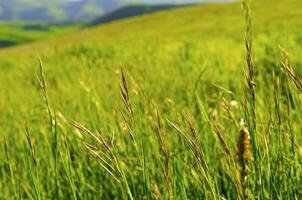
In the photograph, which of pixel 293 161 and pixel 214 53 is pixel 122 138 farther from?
pixel 214 53

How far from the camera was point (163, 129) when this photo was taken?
2939mm

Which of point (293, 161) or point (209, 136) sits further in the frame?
point (209, 136)

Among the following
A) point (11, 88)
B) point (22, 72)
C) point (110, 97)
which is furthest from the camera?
point (22, 72)

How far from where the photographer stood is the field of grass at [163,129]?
1.49 meters

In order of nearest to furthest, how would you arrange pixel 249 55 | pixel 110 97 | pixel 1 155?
pixel 249 55
pixel 1 155
pixel 110 97

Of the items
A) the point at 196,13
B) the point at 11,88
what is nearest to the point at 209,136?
the point at 11,88

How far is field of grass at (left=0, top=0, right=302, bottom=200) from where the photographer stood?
1491mm

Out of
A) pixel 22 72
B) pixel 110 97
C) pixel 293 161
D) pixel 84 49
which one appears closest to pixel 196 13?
pixel 84 49

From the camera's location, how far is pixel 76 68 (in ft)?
37.5

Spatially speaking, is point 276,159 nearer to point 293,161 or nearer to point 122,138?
point 293,161

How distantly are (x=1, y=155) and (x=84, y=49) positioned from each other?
41.4 ft

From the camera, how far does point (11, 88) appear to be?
Answer: 30.9 ft

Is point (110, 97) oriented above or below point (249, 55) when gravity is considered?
below

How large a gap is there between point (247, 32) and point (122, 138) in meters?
2.05
